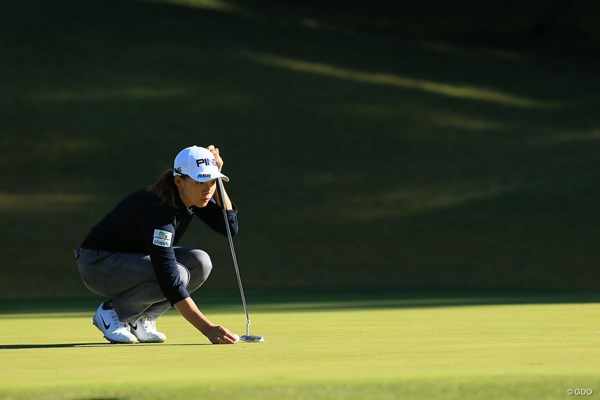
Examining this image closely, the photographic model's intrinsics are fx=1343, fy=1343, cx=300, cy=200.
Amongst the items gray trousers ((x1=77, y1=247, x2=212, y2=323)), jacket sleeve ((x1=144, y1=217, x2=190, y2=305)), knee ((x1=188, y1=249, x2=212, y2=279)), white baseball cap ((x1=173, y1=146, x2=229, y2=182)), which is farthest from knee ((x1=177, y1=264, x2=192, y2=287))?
white baseball cap ((x1=173, y1=146, x2=229, y2=182))

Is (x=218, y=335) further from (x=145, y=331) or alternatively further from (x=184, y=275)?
(x=145, y=331)

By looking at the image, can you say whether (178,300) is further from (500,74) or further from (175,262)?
(500,74)

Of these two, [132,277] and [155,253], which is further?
[132,277]

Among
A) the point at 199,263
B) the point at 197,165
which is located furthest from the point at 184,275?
the point at 197,165

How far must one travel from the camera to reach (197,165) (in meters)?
7.32

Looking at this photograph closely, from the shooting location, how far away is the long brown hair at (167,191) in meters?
7.45

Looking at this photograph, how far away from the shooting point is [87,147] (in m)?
26.4

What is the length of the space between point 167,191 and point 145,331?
3.22 ft

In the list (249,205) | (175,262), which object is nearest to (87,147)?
(249,205)

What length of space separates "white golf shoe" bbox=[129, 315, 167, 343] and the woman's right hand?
0.66 m

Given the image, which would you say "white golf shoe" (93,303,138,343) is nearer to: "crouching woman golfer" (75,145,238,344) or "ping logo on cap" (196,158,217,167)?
"crouching woman golfer" (75,145,238,344)

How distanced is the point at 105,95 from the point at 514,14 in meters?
18.6

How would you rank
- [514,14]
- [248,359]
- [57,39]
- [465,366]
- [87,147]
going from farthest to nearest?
1. [514,14]
2. [57,39]
3. [87,147]
4. [248,359]
5. [465,366]

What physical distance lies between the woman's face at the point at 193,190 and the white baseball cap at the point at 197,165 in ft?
0.23
